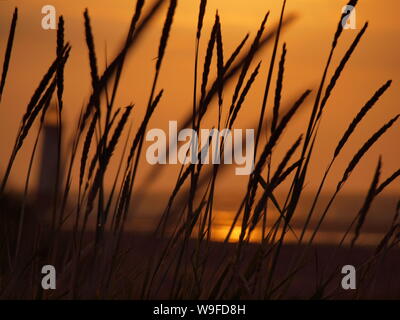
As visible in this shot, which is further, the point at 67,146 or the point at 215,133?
the point at 67,146

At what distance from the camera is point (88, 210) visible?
1.38m

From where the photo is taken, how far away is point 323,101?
4.73ft
